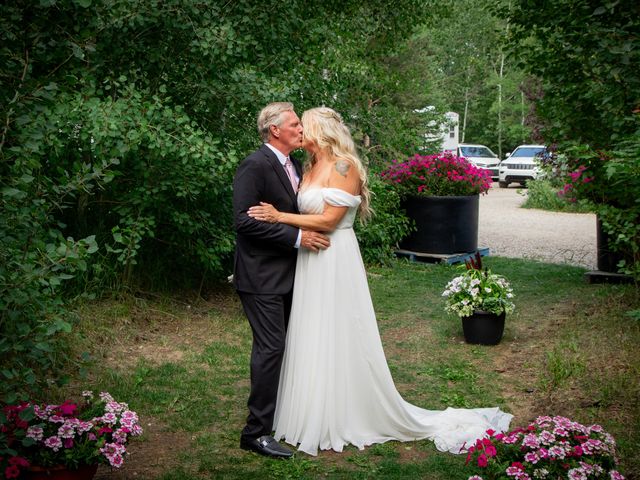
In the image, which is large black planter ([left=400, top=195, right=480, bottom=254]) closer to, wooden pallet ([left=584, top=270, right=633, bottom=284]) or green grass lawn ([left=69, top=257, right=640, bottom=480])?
wooden pallet ([left=584, top=270, right=633, bottom=284])

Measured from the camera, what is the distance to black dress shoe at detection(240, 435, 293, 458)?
480cm

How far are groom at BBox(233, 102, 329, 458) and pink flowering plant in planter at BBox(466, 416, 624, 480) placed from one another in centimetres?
148

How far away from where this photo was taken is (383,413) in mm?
5133

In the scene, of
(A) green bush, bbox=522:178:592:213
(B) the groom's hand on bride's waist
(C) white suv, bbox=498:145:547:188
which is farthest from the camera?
(C) white suv, bbox=498:145:547:188

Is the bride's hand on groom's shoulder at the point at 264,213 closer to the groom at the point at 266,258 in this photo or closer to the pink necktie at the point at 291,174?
the groom at the point at 266,258

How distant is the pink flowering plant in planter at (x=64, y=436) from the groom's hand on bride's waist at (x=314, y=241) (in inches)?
59.2

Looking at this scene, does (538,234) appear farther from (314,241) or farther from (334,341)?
(314,241)

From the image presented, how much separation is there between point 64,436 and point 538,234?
14.5m

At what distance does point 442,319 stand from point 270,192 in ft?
13.9

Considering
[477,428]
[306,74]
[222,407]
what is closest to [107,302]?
[222,407]

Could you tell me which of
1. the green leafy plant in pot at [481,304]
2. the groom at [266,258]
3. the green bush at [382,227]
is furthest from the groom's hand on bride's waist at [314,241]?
the green bush at [382,227]

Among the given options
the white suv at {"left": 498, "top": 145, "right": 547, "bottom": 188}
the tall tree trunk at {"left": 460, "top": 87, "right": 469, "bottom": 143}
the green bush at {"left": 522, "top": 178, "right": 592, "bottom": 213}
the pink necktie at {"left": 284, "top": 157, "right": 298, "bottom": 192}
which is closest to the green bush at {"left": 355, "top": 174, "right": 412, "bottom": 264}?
the pink necktie at {"left": 284, "top": 157, "right": 298, "bottom": 192}

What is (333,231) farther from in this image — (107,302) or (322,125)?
(107,302)

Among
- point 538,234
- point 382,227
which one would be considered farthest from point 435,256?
point 538,234
